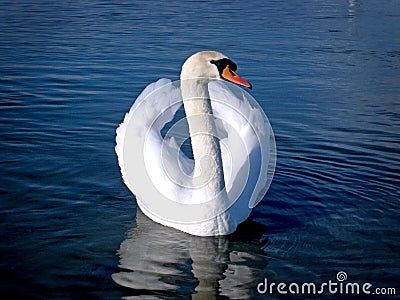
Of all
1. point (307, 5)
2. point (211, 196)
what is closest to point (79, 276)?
point (211, 196)

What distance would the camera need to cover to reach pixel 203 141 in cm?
576

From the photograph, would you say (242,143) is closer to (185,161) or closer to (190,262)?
(185,161)

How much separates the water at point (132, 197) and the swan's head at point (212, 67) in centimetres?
131

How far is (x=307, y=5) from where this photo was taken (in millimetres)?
22594

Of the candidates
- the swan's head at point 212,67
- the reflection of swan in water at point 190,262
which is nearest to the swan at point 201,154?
the swan's head at point 212,67

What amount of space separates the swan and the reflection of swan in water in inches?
4.5

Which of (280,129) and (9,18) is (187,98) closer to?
(280,129)

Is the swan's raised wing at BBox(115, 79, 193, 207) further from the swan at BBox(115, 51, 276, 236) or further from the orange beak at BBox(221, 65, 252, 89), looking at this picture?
the orange beak at BBox(221, 65, 252, 89)

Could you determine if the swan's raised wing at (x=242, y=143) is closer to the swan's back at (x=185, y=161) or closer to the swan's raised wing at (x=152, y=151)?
the swan's back at (x=185, y=161)

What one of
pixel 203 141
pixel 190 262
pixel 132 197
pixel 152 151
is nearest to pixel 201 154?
pixel 203 141

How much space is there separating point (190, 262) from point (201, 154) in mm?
888

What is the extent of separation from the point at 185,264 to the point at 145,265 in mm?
299

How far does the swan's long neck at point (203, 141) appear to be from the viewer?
5.69m

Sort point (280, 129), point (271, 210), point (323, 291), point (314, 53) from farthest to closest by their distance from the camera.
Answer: point (314, 53)
point (280, 129)
point (271, 210)
point (323, 291)
